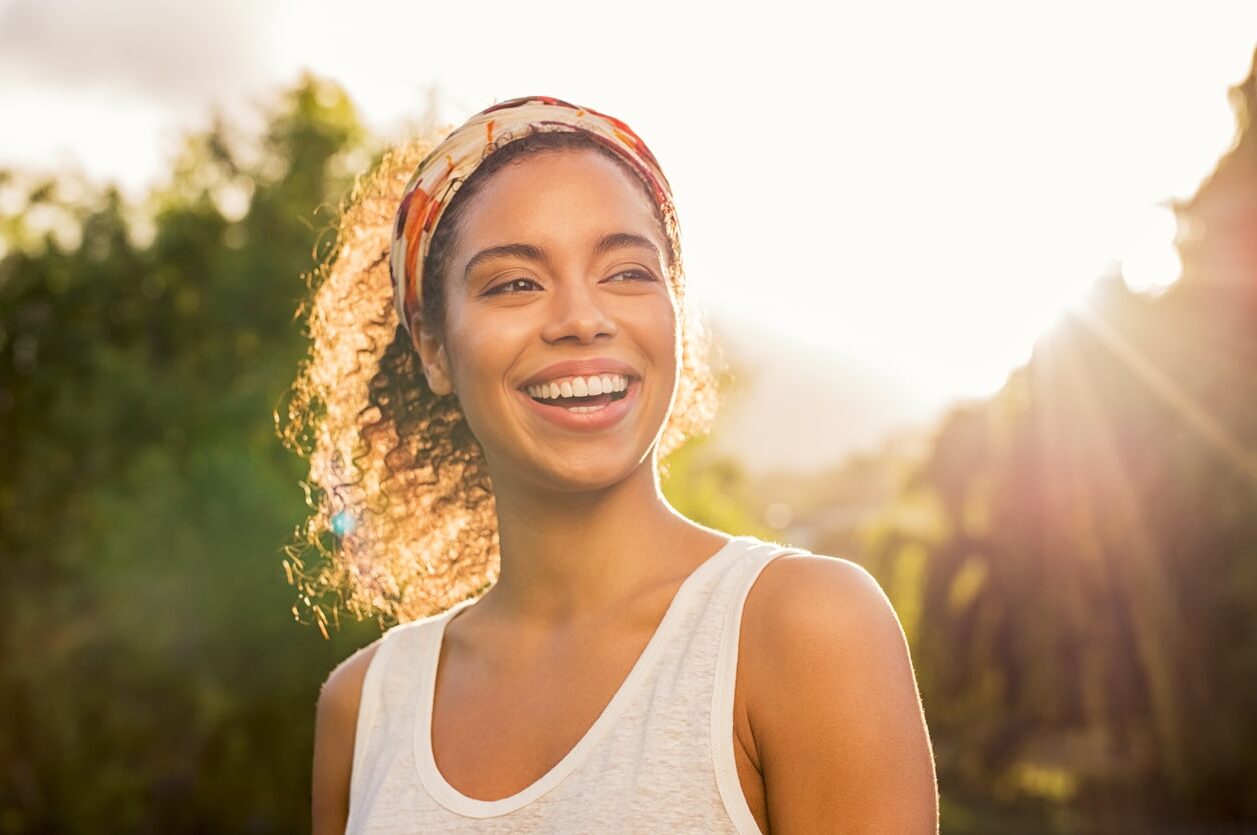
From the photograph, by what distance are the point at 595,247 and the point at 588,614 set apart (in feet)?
2.08

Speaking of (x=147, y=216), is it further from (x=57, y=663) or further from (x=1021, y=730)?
(x=1021, y=730)

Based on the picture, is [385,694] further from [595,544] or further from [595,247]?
[595,247]

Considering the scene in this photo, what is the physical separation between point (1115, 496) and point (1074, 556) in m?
1.09

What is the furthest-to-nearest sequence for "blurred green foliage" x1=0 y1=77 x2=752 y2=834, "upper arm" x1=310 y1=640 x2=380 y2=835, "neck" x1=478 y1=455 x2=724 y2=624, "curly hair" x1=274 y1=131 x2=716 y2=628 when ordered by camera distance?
"blurred green foliage" x1=0 y1=77 x2=752 y2=834
"curly hair" x1=274 y1=131 x2=716 y2=628
"upper arm" x1=310 y1=640 x2=380 y2=835
"neck" x1=478 y1=455 x2=724 y2=624

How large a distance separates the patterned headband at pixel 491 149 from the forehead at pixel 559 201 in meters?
0.04

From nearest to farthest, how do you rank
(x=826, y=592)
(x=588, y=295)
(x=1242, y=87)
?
(x=826, y=592) < (x=588, y=295) < (x=1242, y=87)

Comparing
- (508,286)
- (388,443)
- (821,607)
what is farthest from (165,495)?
(821,607)

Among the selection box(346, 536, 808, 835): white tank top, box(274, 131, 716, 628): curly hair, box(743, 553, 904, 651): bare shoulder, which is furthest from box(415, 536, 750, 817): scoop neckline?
box(274, 131, 716, 628): curly hair

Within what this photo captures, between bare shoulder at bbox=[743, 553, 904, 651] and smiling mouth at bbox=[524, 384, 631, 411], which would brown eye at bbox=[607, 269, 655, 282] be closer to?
smiling mouth at bbox=[524, 384, 631, 411]

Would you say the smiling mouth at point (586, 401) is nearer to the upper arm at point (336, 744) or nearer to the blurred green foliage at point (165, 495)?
the upper arm at point (336, 744)

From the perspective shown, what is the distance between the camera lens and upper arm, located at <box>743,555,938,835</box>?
188 centimetres

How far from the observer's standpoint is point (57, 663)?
20.0 metres

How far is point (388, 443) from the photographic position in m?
3.21

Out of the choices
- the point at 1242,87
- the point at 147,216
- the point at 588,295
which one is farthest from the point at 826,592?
the point at 147,216
